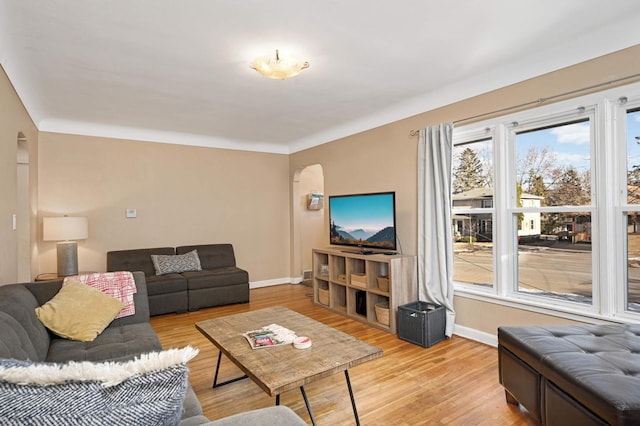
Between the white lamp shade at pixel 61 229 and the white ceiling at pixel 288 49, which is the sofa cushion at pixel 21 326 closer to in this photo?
the white ceiling at pixel 288 49

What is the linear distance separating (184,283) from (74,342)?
89.9 inches

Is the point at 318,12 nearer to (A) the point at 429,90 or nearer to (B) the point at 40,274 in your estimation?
(A) the point at 429,90

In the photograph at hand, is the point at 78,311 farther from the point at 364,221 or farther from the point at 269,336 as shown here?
the point at 364,221

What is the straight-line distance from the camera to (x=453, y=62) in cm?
294

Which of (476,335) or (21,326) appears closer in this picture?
(21,326)

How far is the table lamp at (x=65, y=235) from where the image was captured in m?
4.05

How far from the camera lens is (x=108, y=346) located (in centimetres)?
220

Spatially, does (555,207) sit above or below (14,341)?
above

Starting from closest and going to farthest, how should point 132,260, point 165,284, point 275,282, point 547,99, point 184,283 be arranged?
point 547,99, point 165,284, point 184,283, point 132,260, point 275,282

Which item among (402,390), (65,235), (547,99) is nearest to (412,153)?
(547,99)

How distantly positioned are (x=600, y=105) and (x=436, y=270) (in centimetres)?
193

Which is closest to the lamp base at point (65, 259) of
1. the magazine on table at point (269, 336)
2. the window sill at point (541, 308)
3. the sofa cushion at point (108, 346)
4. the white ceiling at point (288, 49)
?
the white ceiling at point (288, 49)

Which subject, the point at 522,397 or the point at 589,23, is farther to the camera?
the point at 589,23

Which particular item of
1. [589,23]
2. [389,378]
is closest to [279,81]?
[589,23]
